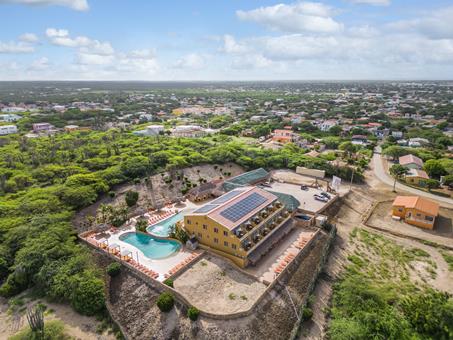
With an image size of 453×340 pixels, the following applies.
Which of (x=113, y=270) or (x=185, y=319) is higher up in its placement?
(x=113, y=270)

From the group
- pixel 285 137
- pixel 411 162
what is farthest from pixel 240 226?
pixel 285 137

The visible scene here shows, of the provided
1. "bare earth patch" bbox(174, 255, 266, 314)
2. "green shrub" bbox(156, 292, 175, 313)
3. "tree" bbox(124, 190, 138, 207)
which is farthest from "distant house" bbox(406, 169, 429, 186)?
"green shrub" bbox(156, 292, 175, 313)

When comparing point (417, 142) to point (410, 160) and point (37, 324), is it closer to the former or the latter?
point (410, 160)

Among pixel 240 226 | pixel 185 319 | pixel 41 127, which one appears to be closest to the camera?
pixel 185 319

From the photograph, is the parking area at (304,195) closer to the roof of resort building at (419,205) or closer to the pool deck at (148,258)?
the roof of resort building at (419,205)

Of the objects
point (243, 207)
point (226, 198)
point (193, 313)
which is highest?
point (243, 207)

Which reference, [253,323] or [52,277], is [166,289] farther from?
[52,277]

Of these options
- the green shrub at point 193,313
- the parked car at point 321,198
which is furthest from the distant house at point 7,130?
the green shrub at point 193,313
